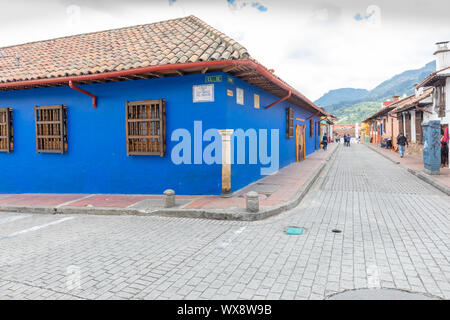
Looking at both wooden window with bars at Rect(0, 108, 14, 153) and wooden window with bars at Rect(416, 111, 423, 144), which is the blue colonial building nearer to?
wooden window with bars at Rect(0, 108, 14, 153)

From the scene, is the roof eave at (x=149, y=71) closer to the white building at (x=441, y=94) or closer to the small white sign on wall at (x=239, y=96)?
the small white sign on wall at (x=239, y=96)

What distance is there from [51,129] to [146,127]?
3.31m

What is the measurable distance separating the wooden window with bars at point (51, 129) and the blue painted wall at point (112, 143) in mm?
176

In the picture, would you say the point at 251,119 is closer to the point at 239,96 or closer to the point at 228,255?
the point at 239,96

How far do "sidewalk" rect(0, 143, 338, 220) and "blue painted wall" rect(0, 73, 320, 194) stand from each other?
1.39 ft

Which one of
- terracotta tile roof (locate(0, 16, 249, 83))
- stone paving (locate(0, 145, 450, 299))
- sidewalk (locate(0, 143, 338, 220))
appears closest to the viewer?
stone paving (locate(0, 145, 450, 299))

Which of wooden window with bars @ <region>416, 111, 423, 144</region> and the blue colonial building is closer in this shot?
the blue colonial building

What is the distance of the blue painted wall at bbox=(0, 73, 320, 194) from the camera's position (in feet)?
27.4

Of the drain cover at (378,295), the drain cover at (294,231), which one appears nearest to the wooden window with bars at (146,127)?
the drain cover at (294,231)

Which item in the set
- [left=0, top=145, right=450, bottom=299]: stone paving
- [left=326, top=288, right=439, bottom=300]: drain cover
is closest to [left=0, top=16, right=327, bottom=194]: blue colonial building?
[left=0, top=145, right=450, bottom=299]: stone paving

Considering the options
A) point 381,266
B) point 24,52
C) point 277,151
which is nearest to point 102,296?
point 381,266

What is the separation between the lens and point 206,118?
8.22 meters

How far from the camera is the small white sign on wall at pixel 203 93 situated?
8.08 m

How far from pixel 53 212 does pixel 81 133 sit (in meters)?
2.70
